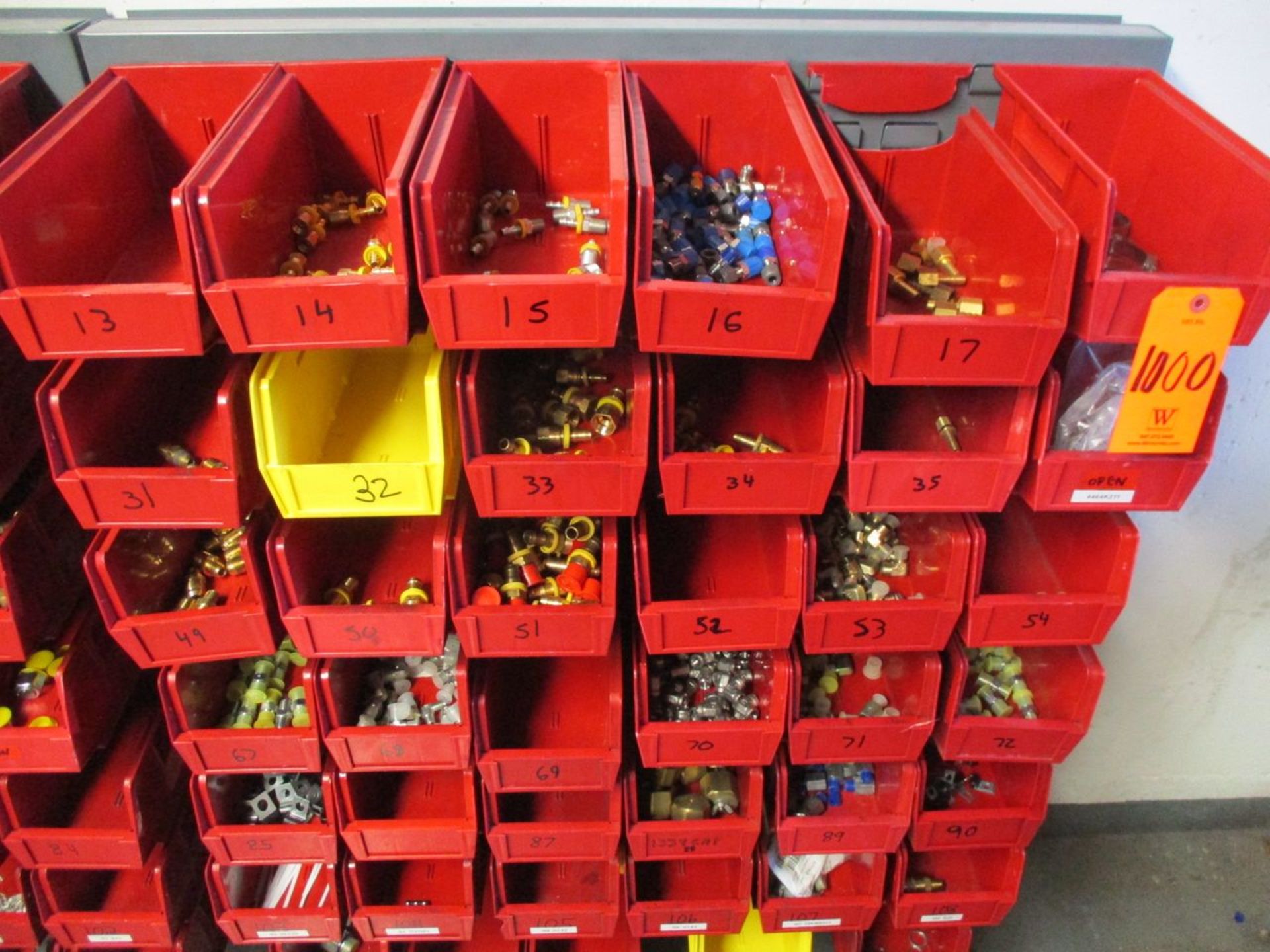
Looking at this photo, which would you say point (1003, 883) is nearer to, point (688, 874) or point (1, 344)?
point (688, 874)

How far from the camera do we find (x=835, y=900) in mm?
1602

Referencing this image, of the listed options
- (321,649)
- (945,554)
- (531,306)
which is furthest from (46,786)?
(945,554)

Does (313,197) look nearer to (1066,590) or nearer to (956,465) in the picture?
(956,465)

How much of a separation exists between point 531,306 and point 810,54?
59 cm

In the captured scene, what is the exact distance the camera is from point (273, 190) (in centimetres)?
112

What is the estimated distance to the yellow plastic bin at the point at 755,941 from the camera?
1.81 m

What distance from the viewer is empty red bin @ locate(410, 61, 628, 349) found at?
36.4 inches

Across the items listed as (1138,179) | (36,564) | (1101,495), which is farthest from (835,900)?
(36,564)

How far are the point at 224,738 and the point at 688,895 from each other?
839 millimetres

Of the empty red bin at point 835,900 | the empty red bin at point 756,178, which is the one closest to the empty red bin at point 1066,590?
the empty red bin at point 756,178

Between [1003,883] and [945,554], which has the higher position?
[945,554]

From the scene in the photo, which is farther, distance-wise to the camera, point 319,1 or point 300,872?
point 300,872

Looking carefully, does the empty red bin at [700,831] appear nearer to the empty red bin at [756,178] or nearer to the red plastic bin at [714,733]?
the red plastic bin at [714,733]

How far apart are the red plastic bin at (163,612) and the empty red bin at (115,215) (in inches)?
12.0
